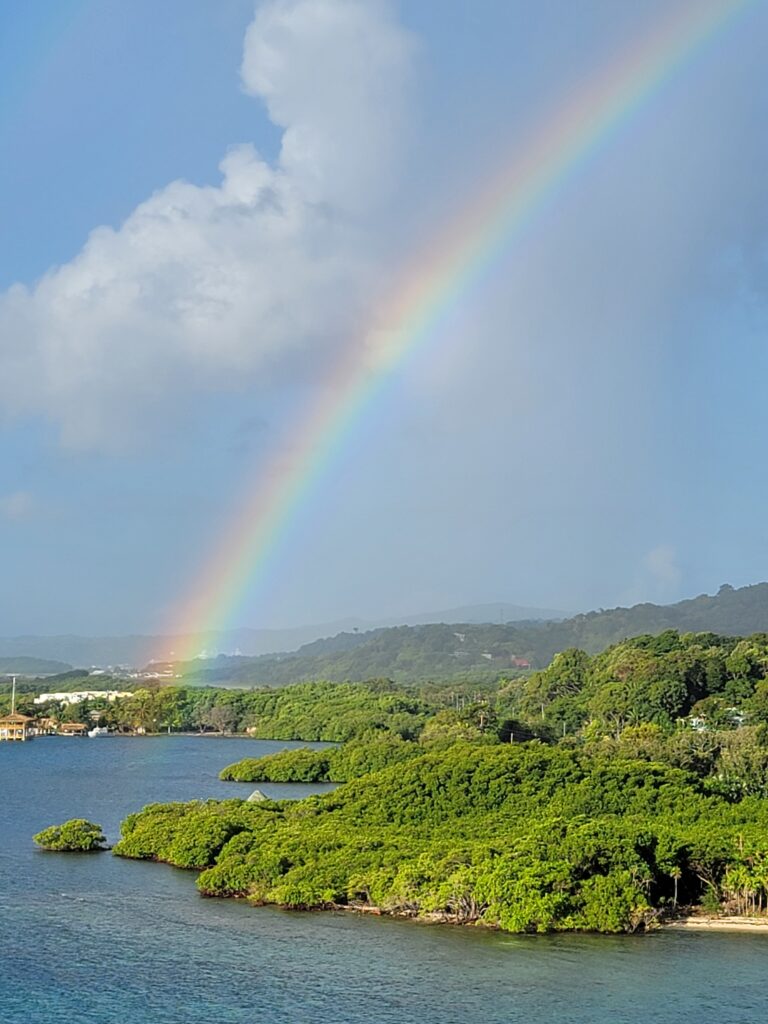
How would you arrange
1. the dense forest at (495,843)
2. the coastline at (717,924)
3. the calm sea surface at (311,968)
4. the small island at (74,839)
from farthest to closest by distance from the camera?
the small island at (74,839) < the coastline at (717,924) < the dense forest at (495,843) < the calm sea surface at (311,968)

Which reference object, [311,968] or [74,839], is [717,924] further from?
[74,839]

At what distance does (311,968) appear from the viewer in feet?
75.0

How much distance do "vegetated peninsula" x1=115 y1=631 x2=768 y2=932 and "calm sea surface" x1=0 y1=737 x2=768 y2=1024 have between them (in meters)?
0.80

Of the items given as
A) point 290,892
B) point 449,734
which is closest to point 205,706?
point 449,734

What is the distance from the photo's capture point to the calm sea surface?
20.5 meters

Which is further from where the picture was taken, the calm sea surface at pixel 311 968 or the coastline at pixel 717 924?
the coastline at pixel 717 924

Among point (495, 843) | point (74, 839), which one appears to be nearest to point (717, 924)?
point (495, 843)

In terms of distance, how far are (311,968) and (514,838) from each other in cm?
790

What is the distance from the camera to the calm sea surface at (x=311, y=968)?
2052cm

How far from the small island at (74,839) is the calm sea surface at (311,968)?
3.94 meters

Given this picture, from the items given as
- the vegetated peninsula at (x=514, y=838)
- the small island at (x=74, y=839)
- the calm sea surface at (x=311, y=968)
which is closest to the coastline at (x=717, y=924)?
the vegetated peninsula at (x=514, y=838)

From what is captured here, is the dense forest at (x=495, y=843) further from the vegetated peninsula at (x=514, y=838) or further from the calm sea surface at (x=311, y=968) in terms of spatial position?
the calm sea surface at (x=311, y=968)

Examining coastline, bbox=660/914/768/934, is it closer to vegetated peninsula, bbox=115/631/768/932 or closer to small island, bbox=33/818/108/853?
vegetated peninsula, bbox=115/631/768/932

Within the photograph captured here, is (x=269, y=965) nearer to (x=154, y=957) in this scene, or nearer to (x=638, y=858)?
(x=154, y=957)
